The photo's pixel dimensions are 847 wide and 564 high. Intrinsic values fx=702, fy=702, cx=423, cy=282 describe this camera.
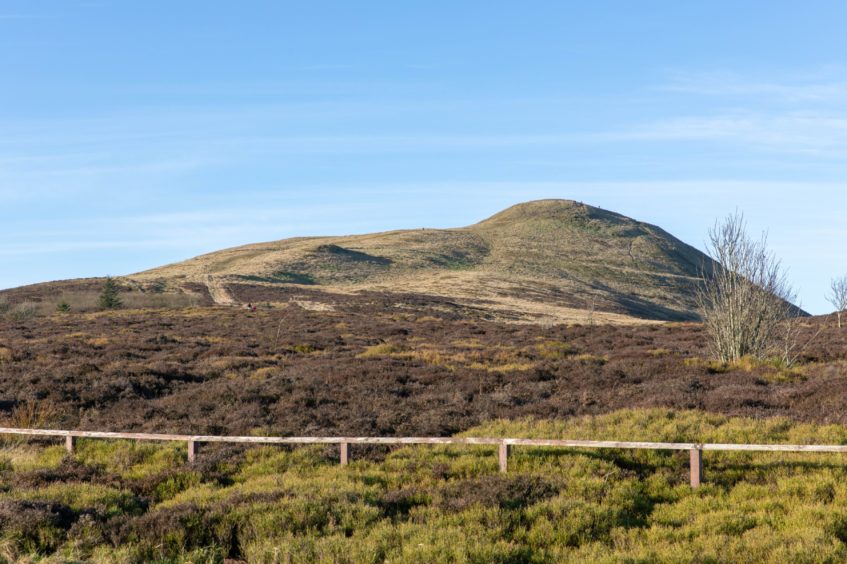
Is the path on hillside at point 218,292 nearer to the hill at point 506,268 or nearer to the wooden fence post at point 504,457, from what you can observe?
the hill at point 506,268

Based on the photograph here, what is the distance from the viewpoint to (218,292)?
85812 mm

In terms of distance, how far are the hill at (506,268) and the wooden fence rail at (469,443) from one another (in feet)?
185

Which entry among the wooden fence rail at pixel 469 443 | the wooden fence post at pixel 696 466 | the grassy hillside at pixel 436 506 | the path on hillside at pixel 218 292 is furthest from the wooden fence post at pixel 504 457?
the path on hillside at pixel 218 292

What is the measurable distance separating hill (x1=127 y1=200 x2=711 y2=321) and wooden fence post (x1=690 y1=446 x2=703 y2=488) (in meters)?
58.7

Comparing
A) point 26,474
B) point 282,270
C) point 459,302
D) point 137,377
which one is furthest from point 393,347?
point 282,270

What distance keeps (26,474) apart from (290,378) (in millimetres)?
10567

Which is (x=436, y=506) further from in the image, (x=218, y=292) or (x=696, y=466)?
(x=218, y=292)

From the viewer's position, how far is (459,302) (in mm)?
77625

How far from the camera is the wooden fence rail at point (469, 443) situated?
33.8 feet

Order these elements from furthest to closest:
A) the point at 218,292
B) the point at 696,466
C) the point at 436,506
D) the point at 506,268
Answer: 1. the point at 506,268
2. the point at 218,292
3. the point at 696,466
4. the point at 436,506

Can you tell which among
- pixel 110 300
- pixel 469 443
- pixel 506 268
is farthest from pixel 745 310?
pixel 506 268

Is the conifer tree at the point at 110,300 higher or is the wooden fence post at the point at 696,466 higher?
the conifer tree at the point at 110,300

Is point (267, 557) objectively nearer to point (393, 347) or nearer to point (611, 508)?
point (611, 508)

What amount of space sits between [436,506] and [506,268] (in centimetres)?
10969
